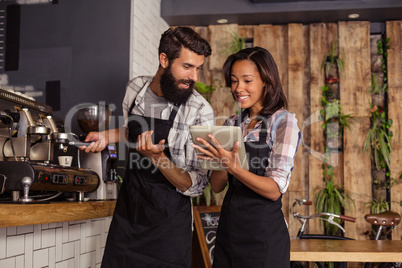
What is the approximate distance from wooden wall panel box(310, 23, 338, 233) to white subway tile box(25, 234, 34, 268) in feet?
10.4

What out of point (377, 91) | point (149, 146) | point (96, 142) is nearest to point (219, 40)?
point (377, 91)

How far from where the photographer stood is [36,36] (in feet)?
12.5

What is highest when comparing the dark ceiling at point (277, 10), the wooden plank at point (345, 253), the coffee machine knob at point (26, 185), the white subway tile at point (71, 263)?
the dark ceiling at point (277, 10)

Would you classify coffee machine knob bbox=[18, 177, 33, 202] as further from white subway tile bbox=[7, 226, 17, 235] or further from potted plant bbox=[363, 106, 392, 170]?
potted plant bbox=[363, 106, 392, 170]

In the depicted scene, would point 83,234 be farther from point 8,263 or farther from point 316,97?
point 316,97

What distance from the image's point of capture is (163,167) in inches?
79.4

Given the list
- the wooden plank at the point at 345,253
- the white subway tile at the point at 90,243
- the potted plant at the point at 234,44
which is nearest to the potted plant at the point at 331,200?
the wooden plank at the point at 345,253

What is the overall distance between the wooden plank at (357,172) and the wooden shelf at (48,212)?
2.82 meters

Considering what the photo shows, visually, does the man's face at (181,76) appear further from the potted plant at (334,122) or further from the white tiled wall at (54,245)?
the potted plant at (334,122)

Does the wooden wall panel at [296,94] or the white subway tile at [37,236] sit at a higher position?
the wooden wall panel at [296,94]

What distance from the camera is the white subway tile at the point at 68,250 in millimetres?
2426

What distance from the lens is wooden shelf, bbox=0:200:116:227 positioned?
69.2 inches

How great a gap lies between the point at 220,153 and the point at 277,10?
3.25 meters

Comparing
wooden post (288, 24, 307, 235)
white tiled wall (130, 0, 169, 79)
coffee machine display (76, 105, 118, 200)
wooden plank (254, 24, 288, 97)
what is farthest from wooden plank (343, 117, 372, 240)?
coffee machine display (76, 105, 118, 200)
